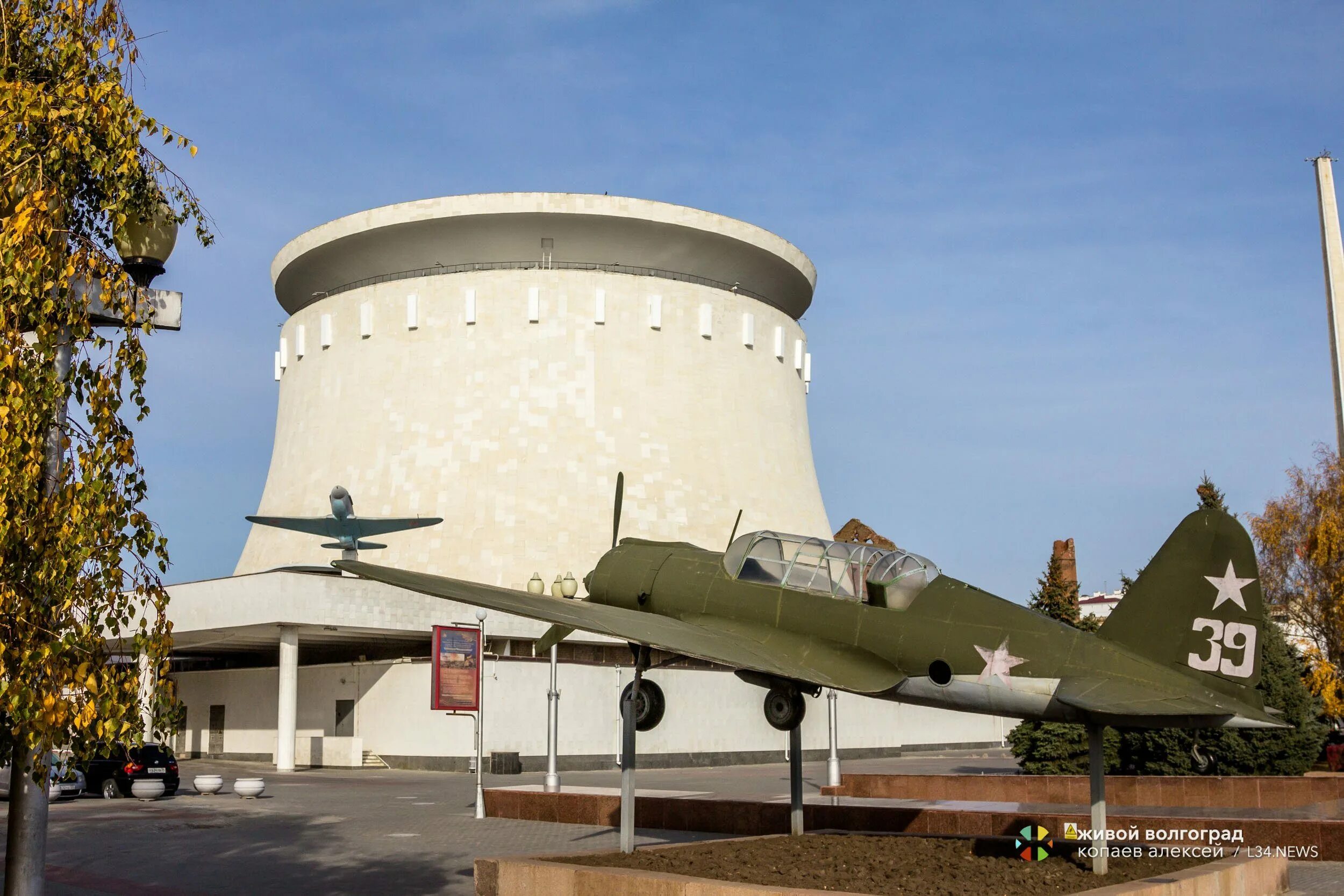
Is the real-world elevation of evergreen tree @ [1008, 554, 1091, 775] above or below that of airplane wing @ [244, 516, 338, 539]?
below

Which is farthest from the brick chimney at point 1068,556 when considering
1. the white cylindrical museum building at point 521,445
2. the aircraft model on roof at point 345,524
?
the aircraft model on roof at point 345,524

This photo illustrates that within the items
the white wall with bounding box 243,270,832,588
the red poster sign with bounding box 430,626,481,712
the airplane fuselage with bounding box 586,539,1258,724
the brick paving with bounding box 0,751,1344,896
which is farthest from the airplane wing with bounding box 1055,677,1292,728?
the white wall with bounding box 243,270,832,588

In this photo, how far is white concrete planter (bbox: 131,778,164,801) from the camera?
2891cm

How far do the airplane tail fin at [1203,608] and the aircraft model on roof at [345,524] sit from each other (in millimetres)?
37613

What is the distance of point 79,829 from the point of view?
2239cm

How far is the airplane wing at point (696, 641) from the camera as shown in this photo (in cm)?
1388

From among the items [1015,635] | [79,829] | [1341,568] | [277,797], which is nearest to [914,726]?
[1341,568]

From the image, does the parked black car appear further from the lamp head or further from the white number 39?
the white number 39

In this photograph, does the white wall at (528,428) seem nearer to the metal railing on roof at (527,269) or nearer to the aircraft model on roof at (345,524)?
the metal railing on roof at (527,269)

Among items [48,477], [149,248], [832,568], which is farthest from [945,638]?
[48,477]

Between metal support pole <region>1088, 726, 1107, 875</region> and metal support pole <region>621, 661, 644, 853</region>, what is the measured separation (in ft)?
16.7

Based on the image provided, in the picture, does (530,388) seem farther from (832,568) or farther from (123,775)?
(832,568)

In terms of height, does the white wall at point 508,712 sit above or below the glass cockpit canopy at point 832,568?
below

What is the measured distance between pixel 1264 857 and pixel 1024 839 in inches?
104
